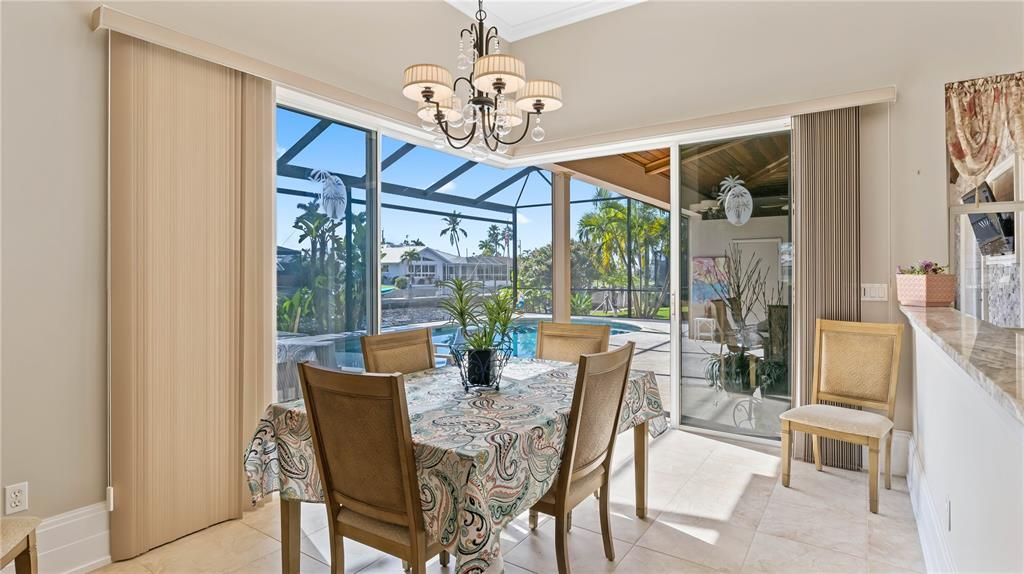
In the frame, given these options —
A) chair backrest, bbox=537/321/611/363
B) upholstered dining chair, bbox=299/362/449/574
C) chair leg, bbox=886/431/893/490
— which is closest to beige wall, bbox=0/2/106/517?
upholstered dining chair, bbox=299/362/449/574

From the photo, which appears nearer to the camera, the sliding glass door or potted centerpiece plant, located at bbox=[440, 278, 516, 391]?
potted centerpiece plant, located at bbox=[440, 278, 516, 391]

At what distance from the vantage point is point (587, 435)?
1969 millimetres

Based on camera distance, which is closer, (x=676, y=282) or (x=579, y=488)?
(x=579, y=488)

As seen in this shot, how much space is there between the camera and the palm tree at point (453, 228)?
4.59m

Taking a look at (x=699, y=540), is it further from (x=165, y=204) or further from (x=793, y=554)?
(x=165, y=204)

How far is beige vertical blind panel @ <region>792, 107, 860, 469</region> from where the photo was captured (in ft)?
10.6

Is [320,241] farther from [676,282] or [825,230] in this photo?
[825,230]

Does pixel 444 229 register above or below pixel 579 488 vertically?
above

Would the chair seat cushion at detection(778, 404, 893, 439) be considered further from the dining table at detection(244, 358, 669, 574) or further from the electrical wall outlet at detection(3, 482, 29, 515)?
the electrical wall outlet at detection(3, 482, 29, 515)

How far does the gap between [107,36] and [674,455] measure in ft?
12.3

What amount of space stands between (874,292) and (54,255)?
418 cm

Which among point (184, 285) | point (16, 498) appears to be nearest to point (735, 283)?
point (184, 285)

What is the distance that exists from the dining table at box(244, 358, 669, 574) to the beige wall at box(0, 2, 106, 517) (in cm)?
95

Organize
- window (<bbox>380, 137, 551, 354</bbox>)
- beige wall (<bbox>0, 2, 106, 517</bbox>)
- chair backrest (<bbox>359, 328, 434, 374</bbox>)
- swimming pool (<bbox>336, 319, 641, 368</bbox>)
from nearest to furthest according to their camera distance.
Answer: beige wall (<bbox>0, 2, 106, 517</bbox>) < chair backrest (<bbox>359, 328, 434, 374</bbox>) < swimming pool (<bbox>336, 319, 641, 368</bbox>) < window (<bbox>380, 137, 551, 354</bbox>)
